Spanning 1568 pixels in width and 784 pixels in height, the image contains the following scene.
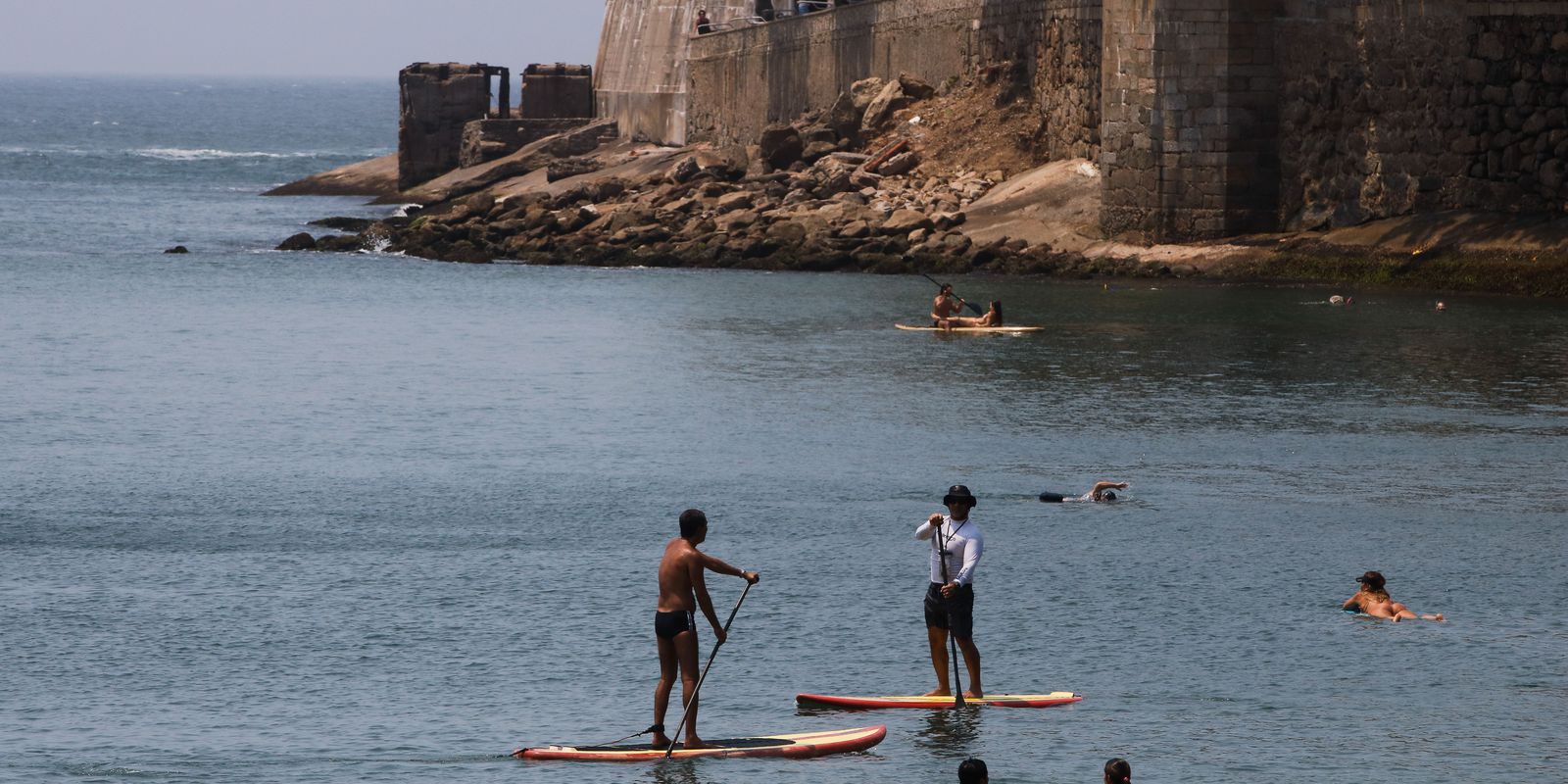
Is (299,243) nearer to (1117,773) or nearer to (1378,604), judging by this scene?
(1378,604)

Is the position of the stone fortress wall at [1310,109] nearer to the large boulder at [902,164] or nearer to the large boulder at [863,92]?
the large boulder at [902,164]

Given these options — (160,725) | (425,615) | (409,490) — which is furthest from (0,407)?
(160,725)

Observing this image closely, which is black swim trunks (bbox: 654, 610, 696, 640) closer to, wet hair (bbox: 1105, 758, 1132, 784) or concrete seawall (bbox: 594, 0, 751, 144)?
wet hair (bbox: 1105, 758, 1132, 784)

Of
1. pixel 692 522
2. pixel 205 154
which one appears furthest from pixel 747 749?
pixel 205 154

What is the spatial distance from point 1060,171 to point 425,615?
35.9 m

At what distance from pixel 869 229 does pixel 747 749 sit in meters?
40.1

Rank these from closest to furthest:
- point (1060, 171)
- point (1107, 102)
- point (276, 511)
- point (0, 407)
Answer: point (276, 511) < point (0, 407) < point (1107, 102) < point (1060, 171)

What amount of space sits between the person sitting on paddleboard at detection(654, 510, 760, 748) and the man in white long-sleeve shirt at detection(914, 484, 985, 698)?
5.84ft

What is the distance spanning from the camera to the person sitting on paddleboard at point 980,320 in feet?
140

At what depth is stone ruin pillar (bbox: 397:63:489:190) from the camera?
95.3 metres

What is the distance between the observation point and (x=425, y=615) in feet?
68.0

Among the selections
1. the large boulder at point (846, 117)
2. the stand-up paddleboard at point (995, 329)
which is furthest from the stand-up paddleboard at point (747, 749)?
the large boulder at point (846, 117)

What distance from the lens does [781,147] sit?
6494 cm

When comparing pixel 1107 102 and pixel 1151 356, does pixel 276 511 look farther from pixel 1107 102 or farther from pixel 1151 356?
pixel 1107 102
